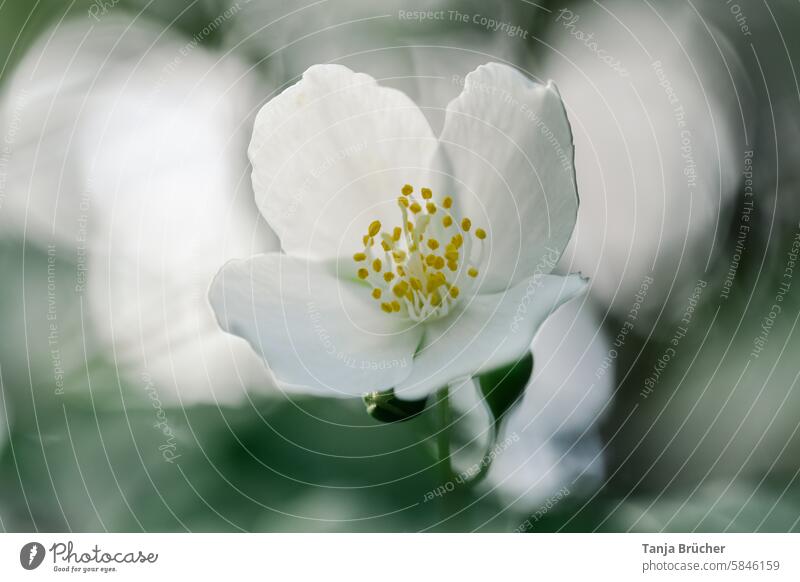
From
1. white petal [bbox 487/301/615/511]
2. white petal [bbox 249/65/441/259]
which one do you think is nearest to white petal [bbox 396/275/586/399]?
white petal [bbox 249/65/441/259]

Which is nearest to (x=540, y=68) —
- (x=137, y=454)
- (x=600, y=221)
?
(x=600, y=221)

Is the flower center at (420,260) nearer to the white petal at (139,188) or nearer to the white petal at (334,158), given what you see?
the white petal at (334,158)

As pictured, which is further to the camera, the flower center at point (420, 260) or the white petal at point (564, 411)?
the white petal at point (564, 411)

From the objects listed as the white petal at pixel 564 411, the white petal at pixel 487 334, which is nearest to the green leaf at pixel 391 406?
the white petal at pixel 487 334

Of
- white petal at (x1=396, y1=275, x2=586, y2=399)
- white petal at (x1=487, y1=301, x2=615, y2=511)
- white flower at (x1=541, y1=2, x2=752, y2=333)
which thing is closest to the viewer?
white petal at (x1=396, y1=275, x2=586, y2=399)

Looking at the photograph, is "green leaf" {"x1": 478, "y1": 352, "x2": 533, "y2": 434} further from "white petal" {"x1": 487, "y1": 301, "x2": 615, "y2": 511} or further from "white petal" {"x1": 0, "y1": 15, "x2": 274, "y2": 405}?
"white petal" {"x1": 0, "y1": 15, "x2": 274, "y2": 405}

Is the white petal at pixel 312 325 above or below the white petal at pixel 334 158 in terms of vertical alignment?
below
